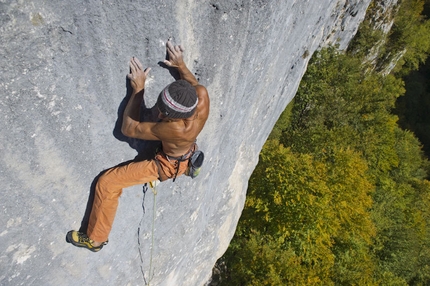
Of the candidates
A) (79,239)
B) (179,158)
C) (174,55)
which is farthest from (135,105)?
(79,239)

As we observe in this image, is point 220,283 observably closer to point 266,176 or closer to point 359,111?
point 266,176

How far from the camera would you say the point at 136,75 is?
11.8ft

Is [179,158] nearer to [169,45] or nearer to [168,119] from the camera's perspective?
[168,119]

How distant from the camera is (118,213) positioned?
461 centimetres

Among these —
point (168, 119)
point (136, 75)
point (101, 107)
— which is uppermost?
point (136, 75)

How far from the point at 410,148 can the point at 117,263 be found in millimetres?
23347

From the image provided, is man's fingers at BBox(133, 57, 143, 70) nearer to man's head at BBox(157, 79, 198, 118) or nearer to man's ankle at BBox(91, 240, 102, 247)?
man's head at BBox(157, 79, 198, 118)

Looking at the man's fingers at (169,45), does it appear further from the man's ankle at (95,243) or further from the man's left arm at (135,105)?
the man's ankle at (95,243)

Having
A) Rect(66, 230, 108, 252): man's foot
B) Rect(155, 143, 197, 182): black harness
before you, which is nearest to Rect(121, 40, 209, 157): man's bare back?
Rect(155, 143, 197, 182): black harness

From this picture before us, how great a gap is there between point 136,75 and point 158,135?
65 cm

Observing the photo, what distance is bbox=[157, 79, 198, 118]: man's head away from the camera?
3387 millimetres

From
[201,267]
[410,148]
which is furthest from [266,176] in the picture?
[410,148]

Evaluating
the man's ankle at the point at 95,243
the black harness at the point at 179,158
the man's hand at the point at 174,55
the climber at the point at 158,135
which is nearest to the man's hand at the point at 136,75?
the climber at the point at 158,135

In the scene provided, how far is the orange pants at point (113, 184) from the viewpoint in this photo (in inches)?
159
